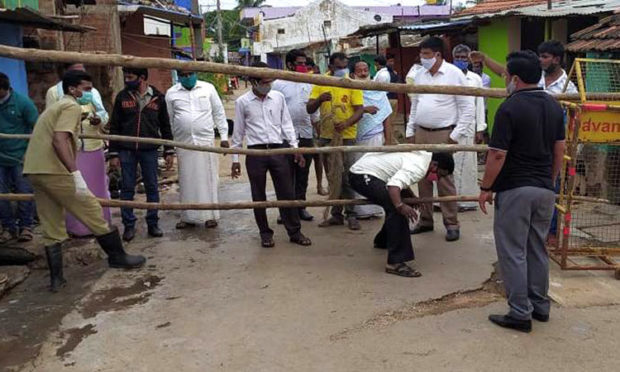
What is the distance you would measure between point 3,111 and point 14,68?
Answer: 2407 mm

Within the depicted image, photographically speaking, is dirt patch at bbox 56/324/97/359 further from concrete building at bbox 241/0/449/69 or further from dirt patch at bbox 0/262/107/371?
concrete building at bbox 241/0/449/69

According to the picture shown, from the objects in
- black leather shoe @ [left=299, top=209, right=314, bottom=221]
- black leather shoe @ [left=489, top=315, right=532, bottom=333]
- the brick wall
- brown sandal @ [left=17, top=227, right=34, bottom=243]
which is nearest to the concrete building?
the brick wall

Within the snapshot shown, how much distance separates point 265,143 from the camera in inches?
221

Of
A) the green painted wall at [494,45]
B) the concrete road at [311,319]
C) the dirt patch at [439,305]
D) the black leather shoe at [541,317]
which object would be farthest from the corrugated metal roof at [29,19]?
the green painted wall at [494,45]

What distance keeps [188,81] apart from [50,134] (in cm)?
184

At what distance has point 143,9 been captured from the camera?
13234 millimetres

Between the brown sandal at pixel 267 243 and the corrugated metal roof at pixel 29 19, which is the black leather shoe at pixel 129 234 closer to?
the brown sandal at pixel 267 243

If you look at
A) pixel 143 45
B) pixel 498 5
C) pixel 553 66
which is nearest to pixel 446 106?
pixel 553 66

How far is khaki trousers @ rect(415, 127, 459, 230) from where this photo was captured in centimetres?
559

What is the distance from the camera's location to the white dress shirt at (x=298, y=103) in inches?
258

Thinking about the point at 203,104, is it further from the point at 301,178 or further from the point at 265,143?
the point at 301,178

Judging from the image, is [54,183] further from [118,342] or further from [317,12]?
[317,12]

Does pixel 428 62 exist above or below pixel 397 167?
above

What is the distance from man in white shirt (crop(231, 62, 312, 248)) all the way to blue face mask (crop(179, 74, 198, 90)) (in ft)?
2.18
